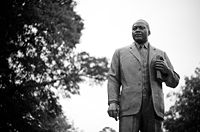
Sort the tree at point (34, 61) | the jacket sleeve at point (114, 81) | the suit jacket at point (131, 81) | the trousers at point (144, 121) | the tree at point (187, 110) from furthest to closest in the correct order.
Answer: the tree at point (187, 110)
the tree at point (34, 61)
the jacket sleeve at point (114, 81)
the suit jacket at point (131, 81)
the trousers at point (144, 121)

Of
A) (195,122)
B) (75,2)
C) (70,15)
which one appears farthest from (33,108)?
(195,122)

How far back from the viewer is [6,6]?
1678 cm

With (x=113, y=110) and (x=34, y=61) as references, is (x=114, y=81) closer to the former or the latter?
(x=113, y=110)

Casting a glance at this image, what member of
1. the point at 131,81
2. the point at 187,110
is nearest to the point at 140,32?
the point at 131,81

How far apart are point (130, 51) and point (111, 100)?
994 mm

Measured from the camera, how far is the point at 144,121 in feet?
16.5

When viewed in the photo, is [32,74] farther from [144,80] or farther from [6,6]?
[144,80]

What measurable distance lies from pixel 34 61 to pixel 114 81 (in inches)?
476

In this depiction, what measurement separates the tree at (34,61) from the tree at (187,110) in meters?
12.4

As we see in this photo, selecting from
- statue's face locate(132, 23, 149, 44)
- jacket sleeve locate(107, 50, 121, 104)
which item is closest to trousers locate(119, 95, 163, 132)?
jacket sleeve locate(107, 50, 121, 104)

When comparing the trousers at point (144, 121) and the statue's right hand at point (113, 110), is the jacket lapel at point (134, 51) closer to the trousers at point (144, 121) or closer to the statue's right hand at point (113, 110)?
the trousers at point (144, 121)

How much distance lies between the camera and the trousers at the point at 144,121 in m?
4.96

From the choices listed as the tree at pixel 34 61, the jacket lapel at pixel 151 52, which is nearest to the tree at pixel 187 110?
the tree at pixel 34 61

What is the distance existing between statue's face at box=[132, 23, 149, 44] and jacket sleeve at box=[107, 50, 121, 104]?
0.48 metres
